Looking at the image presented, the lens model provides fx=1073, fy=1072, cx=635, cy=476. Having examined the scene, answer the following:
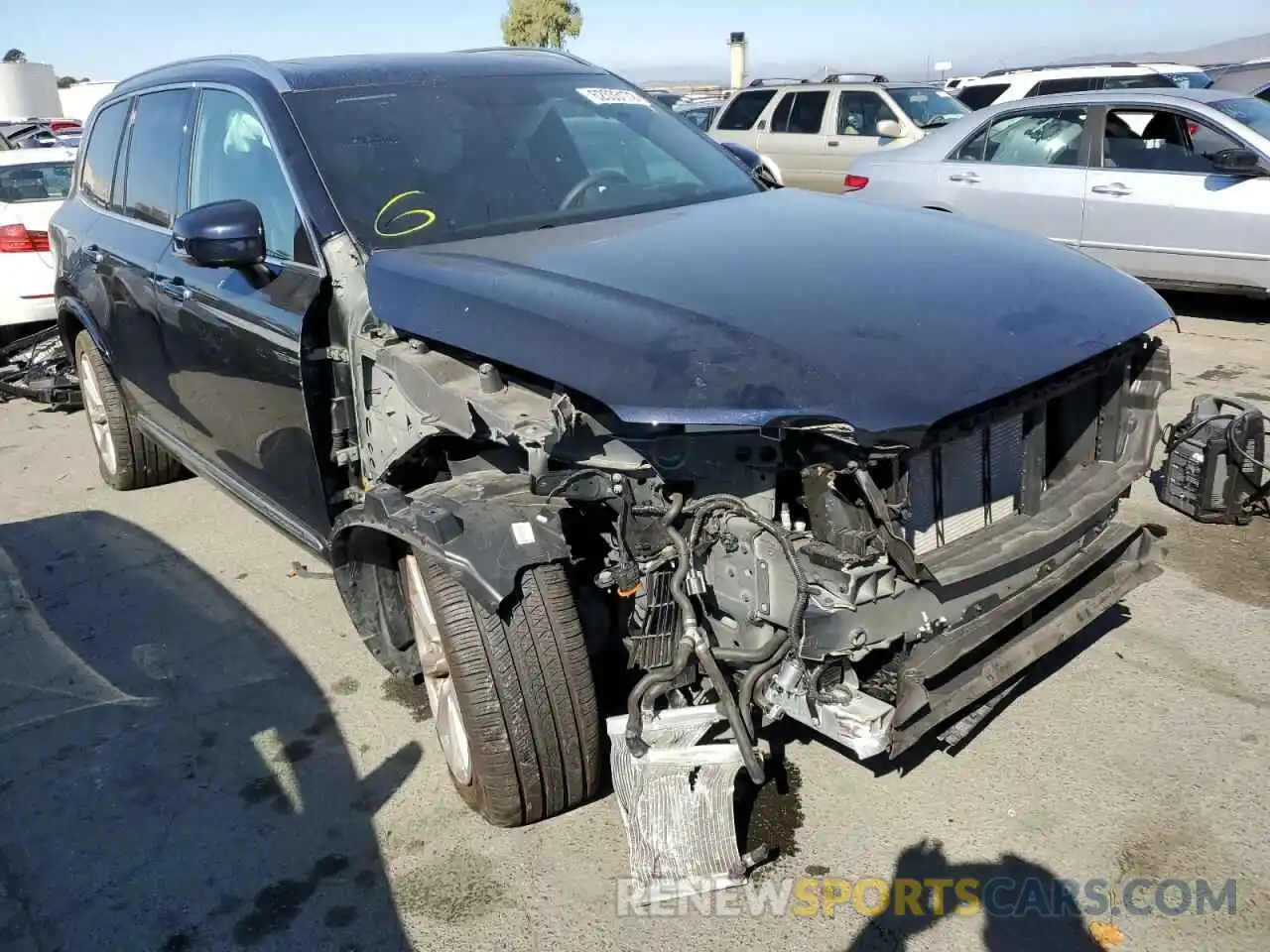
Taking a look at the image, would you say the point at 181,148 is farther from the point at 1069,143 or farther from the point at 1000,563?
the point at 1069,143

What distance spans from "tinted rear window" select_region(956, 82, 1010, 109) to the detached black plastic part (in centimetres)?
1356

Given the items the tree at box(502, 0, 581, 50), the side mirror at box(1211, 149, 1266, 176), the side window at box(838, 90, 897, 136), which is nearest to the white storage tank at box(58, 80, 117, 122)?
the tree at box(502, 0, 581, 50)

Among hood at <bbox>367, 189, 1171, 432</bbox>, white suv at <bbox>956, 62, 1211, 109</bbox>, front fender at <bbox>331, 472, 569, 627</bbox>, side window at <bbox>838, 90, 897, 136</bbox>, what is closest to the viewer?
hood at <bbox>367, 189, 1171, 432</bbox>

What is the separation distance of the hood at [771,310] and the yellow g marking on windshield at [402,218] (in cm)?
15

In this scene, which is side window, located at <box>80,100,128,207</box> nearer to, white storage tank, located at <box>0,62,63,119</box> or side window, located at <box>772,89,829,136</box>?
side window, located at <box>772,89,829,136</box>

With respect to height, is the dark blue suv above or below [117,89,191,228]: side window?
below

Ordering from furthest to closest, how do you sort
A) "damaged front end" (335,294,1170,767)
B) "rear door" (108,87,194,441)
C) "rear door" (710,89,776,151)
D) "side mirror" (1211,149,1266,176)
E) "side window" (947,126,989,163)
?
"rear door" (710,89,776,151) < "side window" (947,126,989,163) < "side mirror" (1211,149,1266,176) < "rear door" (108,87,194,441) < "damaged front end" (335,294,1170,767)

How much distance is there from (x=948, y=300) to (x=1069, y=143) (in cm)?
622

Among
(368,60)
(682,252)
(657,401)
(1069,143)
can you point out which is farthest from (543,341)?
(1069,143)

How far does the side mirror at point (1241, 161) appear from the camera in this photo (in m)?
7.06

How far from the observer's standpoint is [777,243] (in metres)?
3.06

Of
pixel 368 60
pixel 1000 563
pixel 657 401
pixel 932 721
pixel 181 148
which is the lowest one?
pixel 932 721

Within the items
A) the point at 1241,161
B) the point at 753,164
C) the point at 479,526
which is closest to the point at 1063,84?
the point at 1241,161

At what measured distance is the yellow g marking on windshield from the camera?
321 cm
